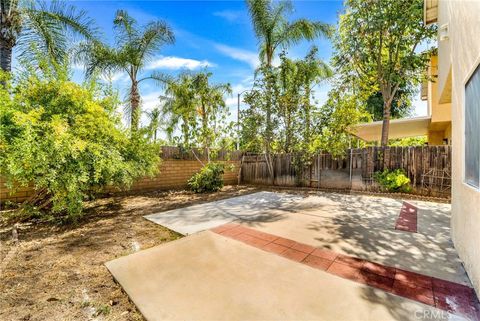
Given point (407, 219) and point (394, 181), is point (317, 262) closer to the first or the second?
point (407, 219)

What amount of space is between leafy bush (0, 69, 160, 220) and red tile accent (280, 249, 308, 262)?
12.5 ft

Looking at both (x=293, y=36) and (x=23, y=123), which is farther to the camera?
(x=293, y=36)

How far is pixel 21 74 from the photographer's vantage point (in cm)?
465

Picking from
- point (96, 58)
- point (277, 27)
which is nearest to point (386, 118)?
point (277, 27)

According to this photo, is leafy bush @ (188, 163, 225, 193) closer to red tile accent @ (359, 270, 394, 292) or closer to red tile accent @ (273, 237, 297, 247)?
red tile accent @ (273, 237, 297, 247)

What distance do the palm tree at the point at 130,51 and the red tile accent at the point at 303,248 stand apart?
754 centimetres

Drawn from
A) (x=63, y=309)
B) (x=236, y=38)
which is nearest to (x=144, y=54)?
(x=236, y=38)

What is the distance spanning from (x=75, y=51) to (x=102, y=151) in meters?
5.56

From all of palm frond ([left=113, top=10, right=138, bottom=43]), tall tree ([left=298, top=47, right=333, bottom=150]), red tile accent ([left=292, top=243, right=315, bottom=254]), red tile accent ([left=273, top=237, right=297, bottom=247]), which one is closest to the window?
red tile accent ([left=292, top=243, right=315, bottom=254])

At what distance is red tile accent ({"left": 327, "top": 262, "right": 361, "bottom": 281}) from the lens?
2596mm

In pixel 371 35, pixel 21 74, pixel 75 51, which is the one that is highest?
pixel 371 35

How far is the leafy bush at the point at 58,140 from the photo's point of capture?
3.91 metres

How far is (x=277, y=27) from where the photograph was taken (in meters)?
10.4

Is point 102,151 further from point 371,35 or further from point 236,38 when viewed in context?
point 371,35
